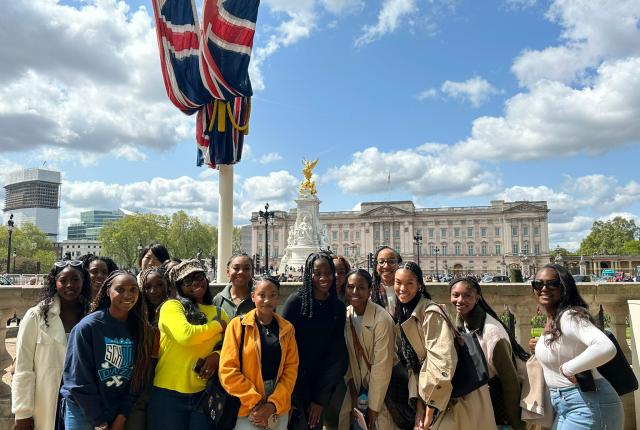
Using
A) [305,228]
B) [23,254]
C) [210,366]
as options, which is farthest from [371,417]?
[23,254]

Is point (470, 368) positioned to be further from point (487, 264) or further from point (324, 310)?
point (487, 264)

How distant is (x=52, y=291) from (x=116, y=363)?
98 cm

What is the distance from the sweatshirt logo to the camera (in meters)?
3.35

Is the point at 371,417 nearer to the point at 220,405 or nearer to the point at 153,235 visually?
the point at 220,405

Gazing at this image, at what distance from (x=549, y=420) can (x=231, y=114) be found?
26.9 ft

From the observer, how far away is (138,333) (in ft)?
11.6

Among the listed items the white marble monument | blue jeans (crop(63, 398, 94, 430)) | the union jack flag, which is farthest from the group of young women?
the white marble monument

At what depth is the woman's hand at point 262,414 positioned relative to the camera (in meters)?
3.44

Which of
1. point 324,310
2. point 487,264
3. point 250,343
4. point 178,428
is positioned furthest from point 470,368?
point 487,264

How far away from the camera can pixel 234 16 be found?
30.1 feet

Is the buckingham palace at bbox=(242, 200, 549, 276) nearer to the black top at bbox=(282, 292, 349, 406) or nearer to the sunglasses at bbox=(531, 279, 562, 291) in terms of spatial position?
the black top at bbox=(282, 292, 349, 406)

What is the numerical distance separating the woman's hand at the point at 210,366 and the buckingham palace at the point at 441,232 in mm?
94153

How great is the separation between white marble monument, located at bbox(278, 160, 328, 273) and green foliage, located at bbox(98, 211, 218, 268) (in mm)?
29616

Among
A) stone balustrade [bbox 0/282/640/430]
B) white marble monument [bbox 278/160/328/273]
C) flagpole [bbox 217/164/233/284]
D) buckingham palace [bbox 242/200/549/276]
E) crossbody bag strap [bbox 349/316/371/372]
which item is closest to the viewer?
crossbody bag strap [bbox 349/316/371/372]
